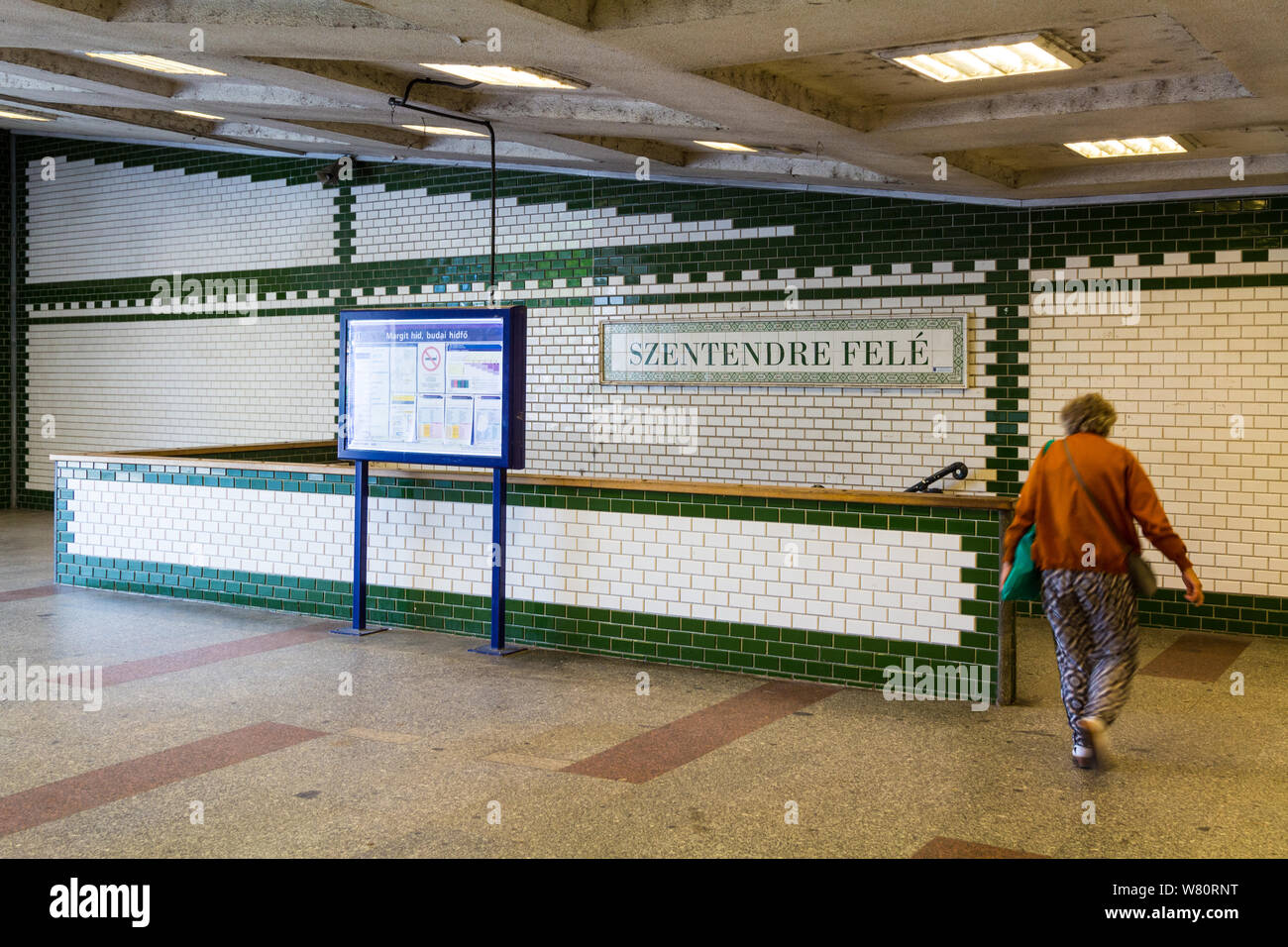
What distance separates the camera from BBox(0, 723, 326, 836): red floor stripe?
15.4 ft

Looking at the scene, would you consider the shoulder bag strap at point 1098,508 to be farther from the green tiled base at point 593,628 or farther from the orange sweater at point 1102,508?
the green tiled base at point 593,628

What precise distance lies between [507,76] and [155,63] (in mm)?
2344

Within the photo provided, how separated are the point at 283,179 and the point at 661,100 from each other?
28.1ft

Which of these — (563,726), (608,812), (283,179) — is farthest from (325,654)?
(283,179)

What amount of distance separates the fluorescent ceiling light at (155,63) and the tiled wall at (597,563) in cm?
289

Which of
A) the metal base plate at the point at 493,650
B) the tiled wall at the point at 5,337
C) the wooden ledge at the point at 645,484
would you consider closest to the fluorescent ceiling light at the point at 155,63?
the wooden ledge at the point at 645,484

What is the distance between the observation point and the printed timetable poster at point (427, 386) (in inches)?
305

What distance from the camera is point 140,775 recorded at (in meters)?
5.18

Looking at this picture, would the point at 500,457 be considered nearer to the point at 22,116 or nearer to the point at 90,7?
the point at 90,7

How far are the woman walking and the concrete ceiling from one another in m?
1.71

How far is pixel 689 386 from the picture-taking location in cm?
1067

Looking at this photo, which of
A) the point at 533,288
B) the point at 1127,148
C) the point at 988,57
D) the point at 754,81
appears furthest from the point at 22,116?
the point at 1127,148

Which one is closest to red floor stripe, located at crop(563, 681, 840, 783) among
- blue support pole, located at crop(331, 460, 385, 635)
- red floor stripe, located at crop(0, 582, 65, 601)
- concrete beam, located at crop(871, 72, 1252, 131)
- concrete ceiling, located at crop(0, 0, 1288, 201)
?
blue support pole, located at crop(331, 460, 385, 635)

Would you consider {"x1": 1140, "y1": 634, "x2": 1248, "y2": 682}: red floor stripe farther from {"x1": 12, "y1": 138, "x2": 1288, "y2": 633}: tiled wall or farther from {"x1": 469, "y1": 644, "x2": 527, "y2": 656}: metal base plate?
{"x1": 469, "y1": 644, "x2": 527, "y2": 656}: metal base plate
